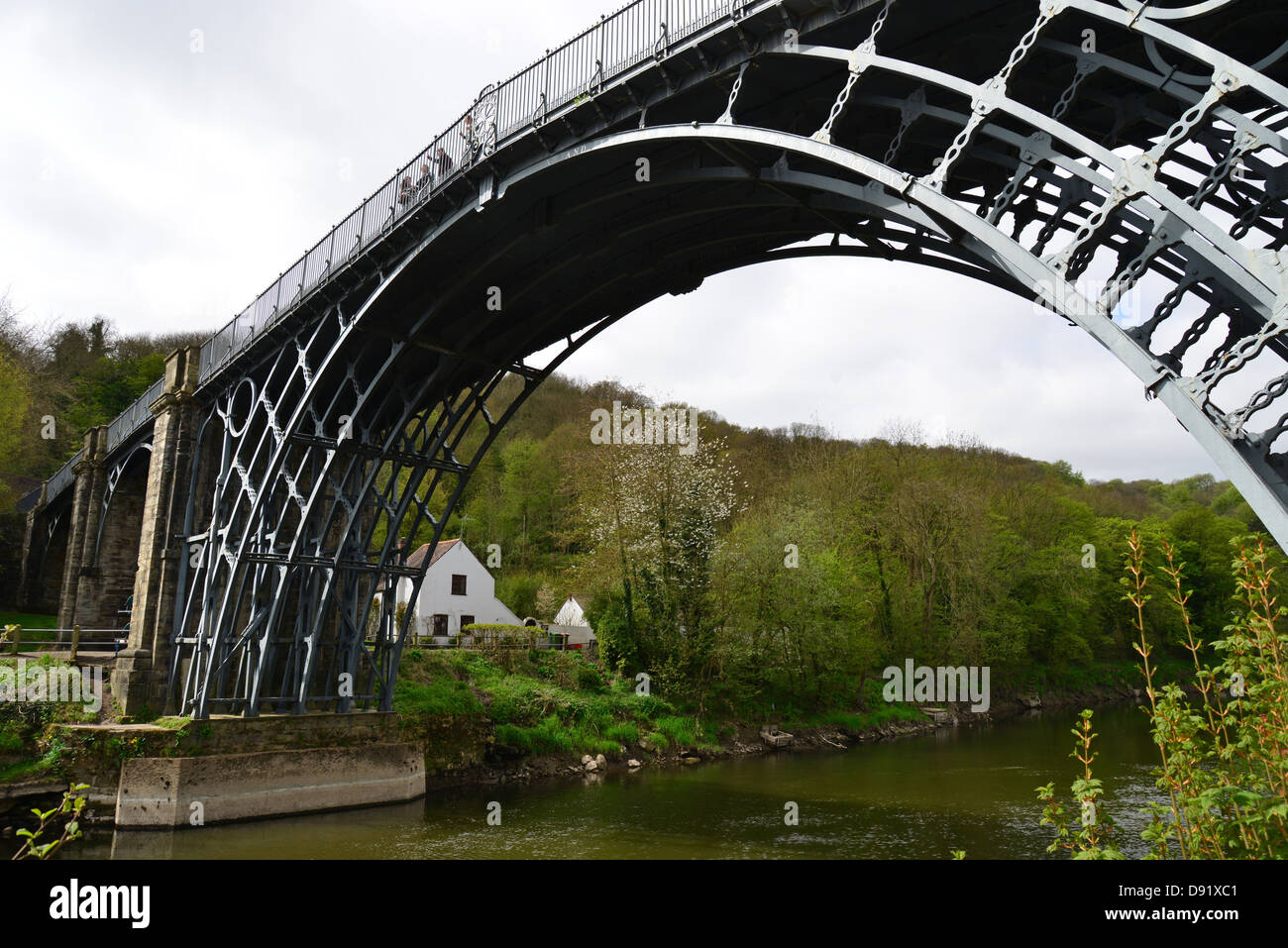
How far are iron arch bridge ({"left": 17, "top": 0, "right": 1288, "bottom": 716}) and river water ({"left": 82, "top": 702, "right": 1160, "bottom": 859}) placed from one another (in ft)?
9.32

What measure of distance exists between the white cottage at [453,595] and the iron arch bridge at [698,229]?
1437 centimetres

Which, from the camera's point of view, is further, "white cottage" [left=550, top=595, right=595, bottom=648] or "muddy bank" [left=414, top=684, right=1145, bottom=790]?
"white cottage" [left=550, top=595, right=595, bottom=648]

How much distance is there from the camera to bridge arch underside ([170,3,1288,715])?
577cm

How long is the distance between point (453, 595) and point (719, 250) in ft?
87.5

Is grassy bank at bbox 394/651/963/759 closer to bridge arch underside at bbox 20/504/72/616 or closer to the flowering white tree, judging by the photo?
the flowering white tree

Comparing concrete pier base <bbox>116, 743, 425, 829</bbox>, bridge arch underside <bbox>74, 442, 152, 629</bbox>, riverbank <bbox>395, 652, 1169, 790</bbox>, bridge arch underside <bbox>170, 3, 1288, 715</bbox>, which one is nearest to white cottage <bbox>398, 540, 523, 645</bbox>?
bridge arch underside <bbox>74, 442, 152, 629</bbox>

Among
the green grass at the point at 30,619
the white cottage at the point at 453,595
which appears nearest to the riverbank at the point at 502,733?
the white cottage at the point at 453,595

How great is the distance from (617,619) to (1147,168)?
74.6 feet

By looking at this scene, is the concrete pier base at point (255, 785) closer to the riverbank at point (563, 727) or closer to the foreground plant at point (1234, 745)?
the riverbank at point (563, 727)

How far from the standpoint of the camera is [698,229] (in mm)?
13523

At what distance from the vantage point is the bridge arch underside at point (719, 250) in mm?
5766

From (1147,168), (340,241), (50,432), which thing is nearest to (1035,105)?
(1147,168)
